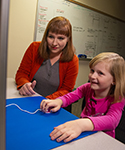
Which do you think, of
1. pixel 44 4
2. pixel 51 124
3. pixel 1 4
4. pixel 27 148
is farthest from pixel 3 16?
pixel 44 4

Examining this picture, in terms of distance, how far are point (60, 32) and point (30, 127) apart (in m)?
0.75

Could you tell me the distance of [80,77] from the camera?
9.23 ft

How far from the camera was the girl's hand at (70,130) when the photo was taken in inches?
20.3

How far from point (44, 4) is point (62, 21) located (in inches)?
42.9

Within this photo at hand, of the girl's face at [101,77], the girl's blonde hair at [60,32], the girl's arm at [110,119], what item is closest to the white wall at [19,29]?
the girl's blonde hair at [60,32]

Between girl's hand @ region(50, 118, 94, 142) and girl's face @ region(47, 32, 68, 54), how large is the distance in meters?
0.67

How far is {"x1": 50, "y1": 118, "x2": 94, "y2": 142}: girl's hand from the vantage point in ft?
1.69

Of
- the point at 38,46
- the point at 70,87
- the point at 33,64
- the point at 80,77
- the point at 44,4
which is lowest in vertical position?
the point at 80,77

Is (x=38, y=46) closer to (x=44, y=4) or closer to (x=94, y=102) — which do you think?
(x=94, y=102)

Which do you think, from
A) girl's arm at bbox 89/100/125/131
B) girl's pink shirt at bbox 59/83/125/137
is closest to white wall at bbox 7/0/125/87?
girl's pink shirt at bbox 59/83/125/137

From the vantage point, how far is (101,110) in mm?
856

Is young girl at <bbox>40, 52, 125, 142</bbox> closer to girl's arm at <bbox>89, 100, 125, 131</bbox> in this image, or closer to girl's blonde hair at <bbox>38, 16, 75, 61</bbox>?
girl's arm at <bbox>89, 100, 125, 131</bbox>

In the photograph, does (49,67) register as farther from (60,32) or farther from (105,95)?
(105,95)

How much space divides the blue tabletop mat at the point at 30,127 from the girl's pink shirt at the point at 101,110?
0.30 ft
